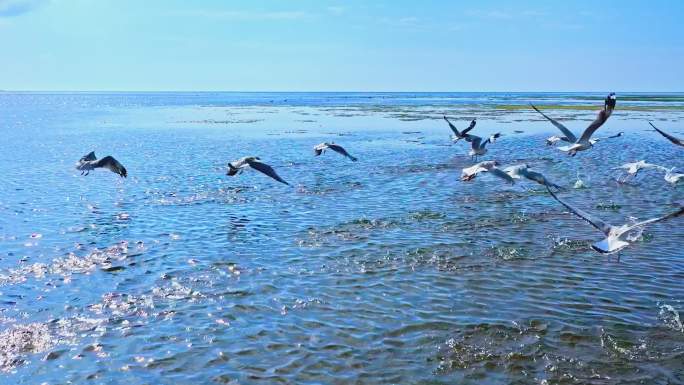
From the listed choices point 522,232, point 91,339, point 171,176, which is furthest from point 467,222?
point 171,176

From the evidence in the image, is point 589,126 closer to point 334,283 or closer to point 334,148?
point 334,148

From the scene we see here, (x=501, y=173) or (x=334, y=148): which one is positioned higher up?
(x=334, y=148)

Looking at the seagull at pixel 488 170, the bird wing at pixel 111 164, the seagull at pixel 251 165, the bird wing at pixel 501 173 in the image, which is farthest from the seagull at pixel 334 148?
the bird wing at pixel 111 164

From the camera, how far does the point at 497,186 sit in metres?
22.3

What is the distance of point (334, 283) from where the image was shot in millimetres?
11406

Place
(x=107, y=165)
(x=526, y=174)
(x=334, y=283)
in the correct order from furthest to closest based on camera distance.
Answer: (x=107, y=165) → (x=526, y=174) → (x=334, y=283)

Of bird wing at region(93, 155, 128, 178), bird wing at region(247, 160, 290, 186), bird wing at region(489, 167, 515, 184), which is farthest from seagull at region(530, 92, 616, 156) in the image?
bird wing at region(93, 155, 128, 178)

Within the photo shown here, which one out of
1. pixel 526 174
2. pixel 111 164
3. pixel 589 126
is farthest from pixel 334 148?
pixel 589 126

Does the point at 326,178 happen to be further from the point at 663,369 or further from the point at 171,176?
the point at 663,369

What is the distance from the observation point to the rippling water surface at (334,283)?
8.23 m

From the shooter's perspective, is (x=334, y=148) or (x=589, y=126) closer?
(x=589, y=126)

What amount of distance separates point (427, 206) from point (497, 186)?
4.99 meters

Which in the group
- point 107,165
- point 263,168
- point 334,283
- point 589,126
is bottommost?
point 334,283

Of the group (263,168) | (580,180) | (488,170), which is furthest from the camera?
(580,180)
